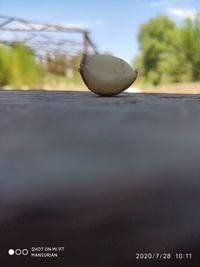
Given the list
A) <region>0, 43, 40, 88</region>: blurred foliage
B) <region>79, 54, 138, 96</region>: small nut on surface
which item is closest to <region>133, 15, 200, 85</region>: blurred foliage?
<region>0, 43, 40, 88</region>: blurred foliage

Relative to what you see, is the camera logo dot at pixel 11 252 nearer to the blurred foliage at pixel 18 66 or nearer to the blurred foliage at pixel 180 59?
the blurred foliage at pixel 18 66

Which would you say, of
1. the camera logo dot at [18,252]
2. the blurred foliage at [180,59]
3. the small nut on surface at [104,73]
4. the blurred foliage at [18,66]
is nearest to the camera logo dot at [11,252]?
the camera logo dot at [18,252]

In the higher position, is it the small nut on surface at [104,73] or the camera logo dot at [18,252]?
the small nut on surface at [104,73]

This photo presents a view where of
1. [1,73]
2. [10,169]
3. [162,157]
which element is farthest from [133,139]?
[1,73]

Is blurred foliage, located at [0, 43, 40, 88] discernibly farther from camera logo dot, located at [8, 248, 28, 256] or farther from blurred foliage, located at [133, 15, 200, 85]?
camera logo dot, located at [8, 248, 28, 256]

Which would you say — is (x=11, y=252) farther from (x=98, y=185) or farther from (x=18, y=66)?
(x=18, y=66)
